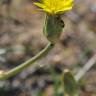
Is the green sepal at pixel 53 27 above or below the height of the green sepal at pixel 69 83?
above

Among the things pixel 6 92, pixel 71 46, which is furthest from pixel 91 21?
pixel 6 92

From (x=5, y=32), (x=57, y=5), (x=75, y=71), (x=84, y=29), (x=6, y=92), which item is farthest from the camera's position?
(x=84, y=29)

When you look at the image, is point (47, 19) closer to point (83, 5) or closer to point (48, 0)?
point (48, 0)

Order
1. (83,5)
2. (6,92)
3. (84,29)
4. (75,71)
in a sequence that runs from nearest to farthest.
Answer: (6,92), (75,71), (84,29), (83,5)

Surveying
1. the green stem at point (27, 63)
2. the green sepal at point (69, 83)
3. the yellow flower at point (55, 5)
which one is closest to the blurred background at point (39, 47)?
the green sepal at point (69, 83)

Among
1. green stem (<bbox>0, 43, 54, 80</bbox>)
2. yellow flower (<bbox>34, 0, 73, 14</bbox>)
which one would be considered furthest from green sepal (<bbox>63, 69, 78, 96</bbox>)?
yellow flower (<bbox>34, 0, 73, 14</bbox>)

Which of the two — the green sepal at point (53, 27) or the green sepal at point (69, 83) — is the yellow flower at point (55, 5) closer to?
the green sepal at point (53, 27)
